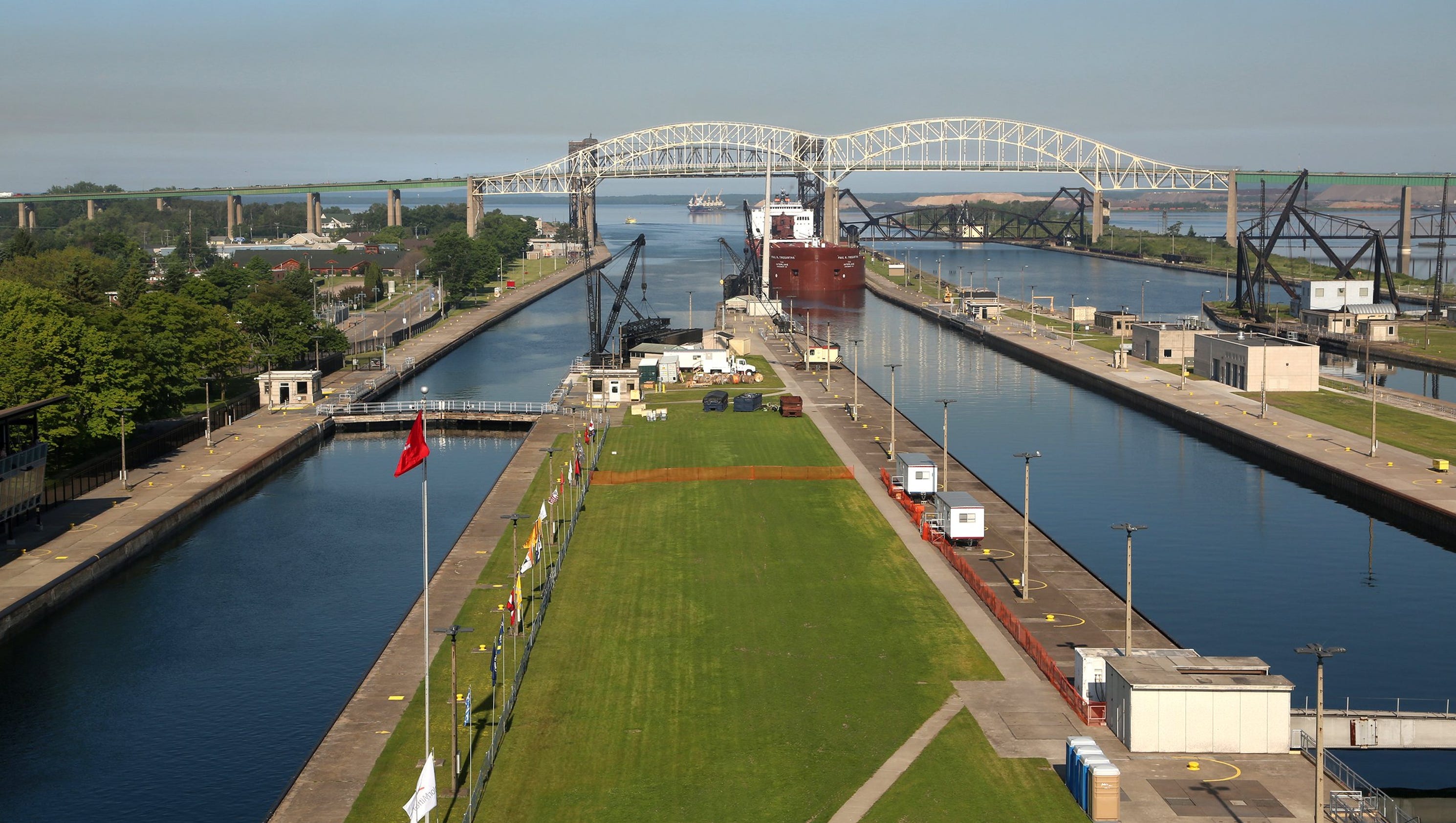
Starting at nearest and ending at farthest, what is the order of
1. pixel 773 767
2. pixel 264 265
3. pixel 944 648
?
pixel 773 767
pixel 944 648
pixel 264 265

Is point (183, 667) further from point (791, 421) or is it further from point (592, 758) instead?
point (791, 421)

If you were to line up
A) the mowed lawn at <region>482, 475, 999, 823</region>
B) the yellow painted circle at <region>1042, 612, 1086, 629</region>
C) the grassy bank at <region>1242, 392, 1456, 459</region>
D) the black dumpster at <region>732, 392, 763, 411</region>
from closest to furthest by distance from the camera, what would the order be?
the mowed lawn at <region>482, 475, 999, 823</region>, the yellow painted circle at <region>1042, 612, 1086, 629</region>, the grassy bank at <region>1242, 392, 1456, 459</region>, the black dumpster at <region>732, 392, 763, 411</region>

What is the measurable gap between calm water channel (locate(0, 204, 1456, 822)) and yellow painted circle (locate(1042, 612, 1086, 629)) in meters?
5.22

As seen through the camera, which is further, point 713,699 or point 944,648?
point 944,648

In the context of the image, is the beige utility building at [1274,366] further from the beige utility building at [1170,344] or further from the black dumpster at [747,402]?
the black dumpster at [747,402]

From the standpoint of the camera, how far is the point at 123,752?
146ft

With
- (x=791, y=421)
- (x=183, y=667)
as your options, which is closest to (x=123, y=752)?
(x=183, y=667)

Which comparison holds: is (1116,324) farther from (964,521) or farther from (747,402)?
(964,521)

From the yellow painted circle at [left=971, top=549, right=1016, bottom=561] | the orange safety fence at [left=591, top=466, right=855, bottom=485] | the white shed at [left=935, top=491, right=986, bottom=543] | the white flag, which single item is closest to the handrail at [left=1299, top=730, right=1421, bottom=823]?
the yellow painted circle at [left=971, top=549, right=1016, bottom=561]

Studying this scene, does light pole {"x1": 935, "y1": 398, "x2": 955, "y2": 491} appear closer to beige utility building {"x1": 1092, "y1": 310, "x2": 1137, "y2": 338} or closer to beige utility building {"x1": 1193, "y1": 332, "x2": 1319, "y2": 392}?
beige utility building {"x1": 1193, "y1": 332, "x2": 1319, "y2": 392}

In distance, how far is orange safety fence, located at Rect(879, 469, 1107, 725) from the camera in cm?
4134

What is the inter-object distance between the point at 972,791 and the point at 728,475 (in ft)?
137

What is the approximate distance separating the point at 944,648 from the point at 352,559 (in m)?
31.0

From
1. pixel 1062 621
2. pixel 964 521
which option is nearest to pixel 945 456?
pixel 964 521
